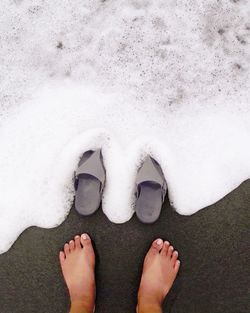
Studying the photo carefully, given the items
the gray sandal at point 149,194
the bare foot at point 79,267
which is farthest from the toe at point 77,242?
the gray sandal at point 149,194

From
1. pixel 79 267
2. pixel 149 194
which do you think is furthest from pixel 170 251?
pixel 79 267

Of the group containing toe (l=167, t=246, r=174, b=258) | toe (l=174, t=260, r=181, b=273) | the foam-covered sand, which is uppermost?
the foam-covered sand

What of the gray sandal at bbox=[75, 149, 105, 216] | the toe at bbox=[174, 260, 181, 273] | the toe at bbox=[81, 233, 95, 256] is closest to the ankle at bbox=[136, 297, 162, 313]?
the toe at bbox=[174, 260, 181, 273]

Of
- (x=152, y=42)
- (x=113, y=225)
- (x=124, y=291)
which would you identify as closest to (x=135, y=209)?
(x=113, y=225)

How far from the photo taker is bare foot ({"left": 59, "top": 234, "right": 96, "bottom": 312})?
1.31 m

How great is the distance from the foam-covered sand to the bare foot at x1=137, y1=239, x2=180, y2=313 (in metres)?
0.16

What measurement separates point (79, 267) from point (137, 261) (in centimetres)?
22

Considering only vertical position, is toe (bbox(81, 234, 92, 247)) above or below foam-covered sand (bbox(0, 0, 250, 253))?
below

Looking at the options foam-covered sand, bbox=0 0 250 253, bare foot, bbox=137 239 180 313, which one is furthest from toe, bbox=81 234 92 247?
bare foot, bbox=137 239 180 313

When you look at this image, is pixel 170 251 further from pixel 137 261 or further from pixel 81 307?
pixel 81 307

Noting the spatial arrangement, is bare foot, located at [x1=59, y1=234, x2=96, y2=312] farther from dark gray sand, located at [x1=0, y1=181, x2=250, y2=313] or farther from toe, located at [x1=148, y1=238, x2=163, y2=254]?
toe, located at [x1=148, y1=238, x2=163, y2=254]

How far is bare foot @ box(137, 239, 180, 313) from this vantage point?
1312 millimetres

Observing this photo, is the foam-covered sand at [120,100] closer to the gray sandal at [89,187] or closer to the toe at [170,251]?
the gray sandal at [89,187]

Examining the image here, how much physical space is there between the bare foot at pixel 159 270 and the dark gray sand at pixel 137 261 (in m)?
0.02
